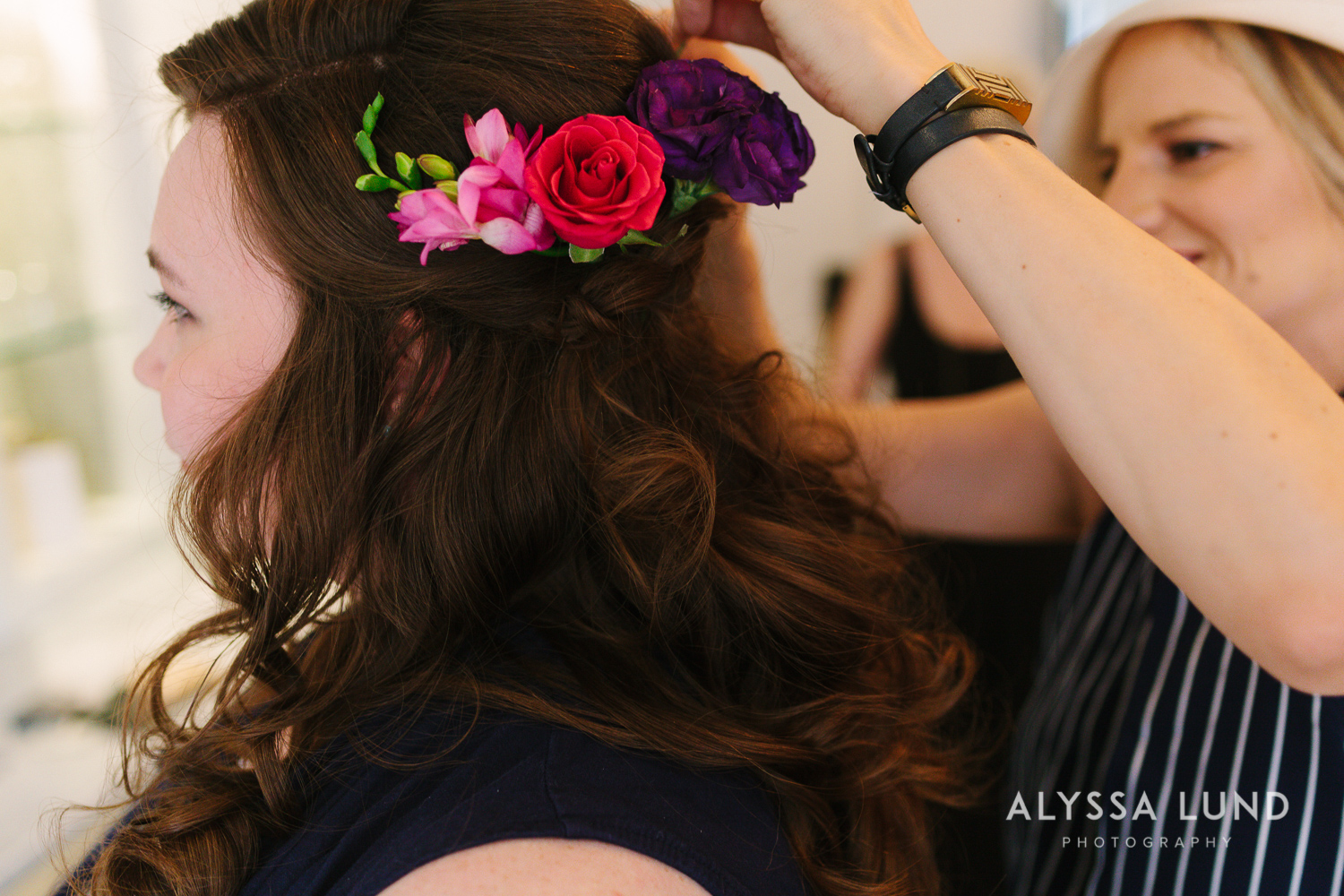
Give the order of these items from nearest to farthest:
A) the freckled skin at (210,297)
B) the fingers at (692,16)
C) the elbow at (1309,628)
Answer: the elbow at (1309,628) → the freckled skin at (210,297) → the fingers at (692,16)

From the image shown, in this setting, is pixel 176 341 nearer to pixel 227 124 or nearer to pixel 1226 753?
pixel 227 124

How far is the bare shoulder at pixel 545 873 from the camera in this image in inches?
22.1

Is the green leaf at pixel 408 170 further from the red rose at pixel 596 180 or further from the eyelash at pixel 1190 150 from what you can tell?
the eyelash at pixel 1190 150

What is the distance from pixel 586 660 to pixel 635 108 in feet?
1.54

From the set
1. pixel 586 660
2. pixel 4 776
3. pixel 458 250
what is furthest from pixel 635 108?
pixel 4 776

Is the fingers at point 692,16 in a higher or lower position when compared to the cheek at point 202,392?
higher

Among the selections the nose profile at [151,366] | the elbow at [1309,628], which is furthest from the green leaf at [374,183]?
the elbow at [1309,628]

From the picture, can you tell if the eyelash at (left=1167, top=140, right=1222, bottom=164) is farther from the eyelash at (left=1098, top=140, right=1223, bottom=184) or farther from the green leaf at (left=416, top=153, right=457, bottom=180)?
the green leaf at (left=416, top=153, right=457, bottom=180)

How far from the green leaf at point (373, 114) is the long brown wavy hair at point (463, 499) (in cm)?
1

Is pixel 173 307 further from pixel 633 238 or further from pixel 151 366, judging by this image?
pixel 633 238

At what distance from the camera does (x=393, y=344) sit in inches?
28.9

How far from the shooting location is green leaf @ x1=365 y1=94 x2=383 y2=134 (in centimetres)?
69

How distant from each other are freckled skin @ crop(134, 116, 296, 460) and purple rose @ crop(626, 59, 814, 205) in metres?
0.35

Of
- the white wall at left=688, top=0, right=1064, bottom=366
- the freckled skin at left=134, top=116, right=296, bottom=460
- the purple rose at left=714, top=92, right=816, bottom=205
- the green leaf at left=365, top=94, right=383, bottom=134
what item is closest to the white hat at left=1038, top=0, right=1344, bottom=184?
the purple rose at left=714, top=92, right=816, bottom=205
